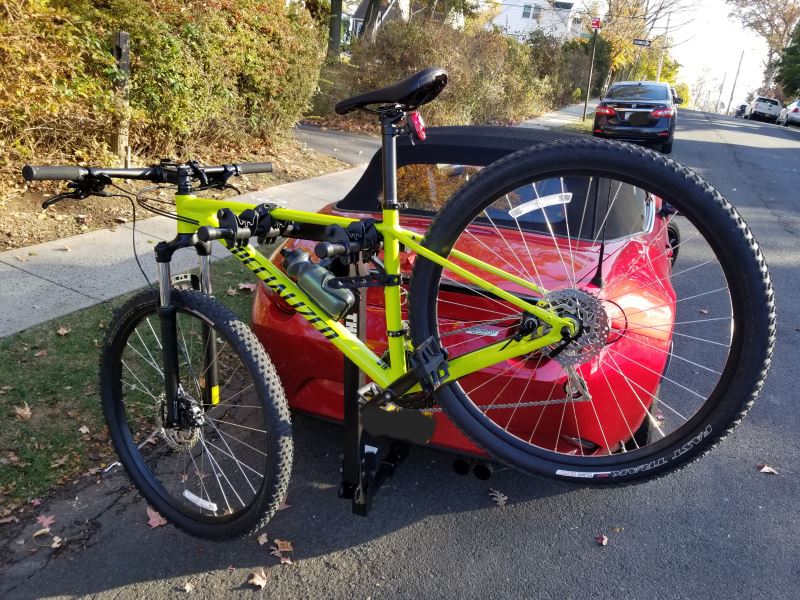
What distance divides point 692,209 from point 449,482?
183cm

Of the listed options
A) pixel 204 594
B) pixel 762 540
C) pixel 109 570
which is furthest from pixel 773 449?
pixel 109 570

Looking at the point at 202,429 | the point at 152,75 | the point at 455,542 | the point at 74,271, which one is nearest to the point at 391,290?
the point at 202,429

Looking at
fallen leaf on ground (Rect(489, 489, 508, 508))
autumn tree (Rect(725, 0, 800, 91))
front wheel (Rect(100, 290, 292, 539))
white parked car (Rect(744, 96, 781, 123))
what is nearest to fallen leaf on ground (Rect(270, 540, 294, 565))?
front wheel (Rect(100, 290, 292, 539))

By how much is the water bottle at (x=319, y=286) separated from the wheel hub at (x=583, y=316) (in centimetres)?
69

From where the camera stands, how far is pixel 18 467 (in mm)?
2830

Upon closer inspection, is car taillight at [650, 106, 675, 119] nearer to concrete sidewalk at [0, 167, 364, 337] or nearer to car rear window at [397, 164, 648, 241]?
concrete sidewalk at [0, 167, 364, 337]

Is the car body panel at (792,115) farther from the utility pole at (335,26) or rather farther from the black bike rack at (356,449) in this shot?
the black bike rack at (356,449)

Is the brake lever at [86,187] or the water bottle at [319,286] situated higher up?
the brake lever at [86,187]

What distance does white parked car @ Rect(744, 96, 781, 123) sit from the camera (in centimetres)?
4603

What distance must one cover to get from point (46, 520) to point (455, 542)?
169cm

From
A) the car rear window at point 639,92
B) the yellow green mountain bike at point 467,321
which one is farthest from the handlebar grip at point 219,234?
the car rear window at point 639,92

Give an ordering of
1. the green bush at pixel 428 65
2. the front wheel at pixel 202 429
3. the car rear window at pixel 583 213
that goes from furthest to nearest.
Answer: the green bush at pixel 428 65, the car rear window at pixel 583 213, the front wheel at pixel 202 429

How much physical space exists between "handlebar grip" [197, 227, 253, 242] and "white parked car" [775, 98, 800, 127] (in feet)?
149

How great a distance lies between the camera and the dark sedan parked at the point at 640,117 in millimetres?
15055
